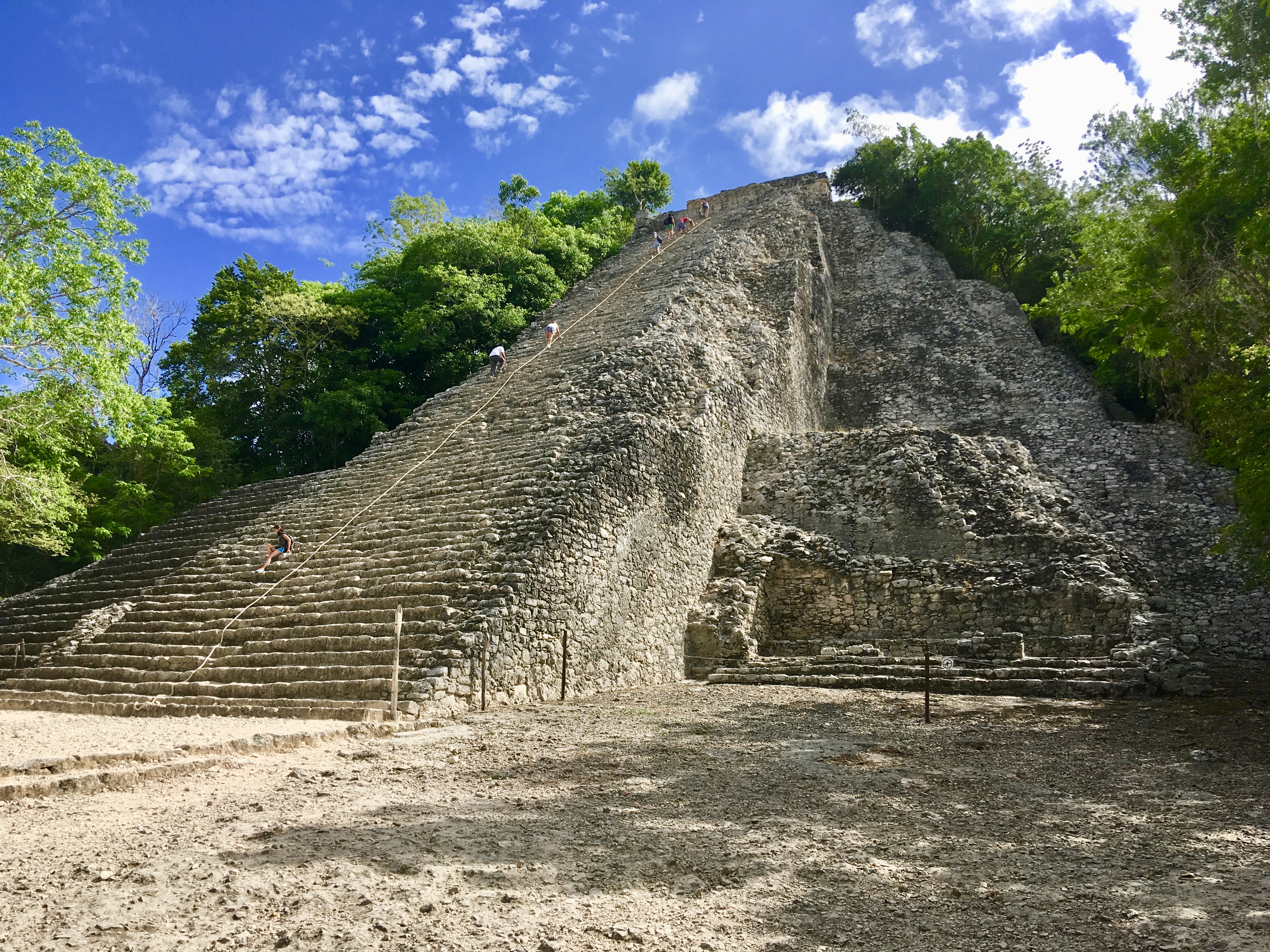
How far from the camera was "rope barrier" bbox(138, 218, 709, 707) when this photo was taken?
8375 mm

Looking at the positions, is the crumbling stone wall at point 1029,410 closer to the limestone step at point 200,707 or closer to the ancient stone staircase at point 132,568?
the limestone step at point 200,707

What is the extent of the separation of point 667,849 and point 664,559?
7.27m

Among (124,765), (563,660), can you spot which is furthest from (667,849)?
(563,660)

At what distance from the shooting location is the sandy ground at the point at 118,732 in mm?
5215

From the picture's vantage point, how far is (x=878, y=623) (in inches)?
432

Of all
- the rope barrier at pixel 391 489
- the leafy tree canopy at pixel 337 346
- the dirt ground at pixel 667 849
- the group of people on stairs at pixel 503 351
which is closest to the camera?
→ the dirt ground at pixel 667 849

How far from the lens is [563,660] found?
8359 mm

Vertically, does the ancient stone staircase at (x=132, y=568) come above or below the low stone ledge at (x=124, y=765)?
above

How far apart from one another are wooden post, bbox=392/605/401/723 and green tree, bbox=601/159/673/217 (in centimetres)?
2892

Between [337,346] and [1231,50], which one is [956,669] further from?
[337,346]

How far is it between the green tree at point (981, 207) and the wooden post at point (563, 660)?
63.2ft

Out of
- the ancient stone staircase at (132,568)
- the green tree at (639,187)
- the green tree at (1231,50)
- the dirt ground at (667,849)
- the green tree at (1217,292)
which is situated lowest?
the dirt ground at (667,849)

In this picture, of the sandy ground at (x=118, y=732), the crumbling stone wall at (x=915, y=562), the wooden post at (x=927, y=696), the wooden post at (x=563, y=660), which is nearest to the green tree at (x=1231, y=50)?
the crumbling stone wall at (x=915, y=562)

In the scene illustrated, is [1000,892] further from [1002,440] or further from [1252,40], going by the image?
[1252,40]
